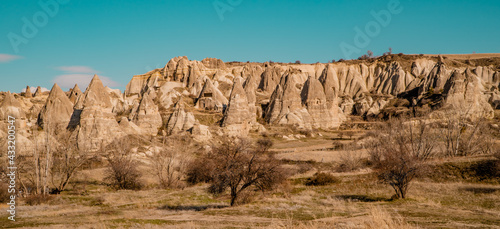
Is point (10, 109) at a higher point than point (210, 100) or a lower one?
lower

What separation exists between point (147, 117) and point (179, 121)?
6285mm

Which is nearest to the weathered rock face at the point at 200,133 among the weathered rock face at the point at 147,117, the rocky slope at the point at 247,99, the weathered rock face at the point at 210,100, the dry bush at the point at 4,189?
the rocky slope at the point at 247,99

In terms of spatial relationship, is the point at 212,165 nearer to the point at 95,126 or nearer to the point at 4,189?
the point at 4,189

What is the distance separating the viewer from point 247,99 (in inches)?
3307

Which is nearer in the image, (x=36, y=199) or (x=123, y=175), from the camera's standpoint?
(x=36, y=199)

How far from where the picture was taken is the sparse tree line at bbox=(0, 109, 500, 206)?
22.0 meters

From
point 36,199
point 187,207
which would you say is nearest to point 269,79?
point 187,207

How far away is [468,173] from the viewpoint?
31625 mm

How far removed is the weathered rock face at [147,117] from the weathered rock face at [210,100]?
17181mm

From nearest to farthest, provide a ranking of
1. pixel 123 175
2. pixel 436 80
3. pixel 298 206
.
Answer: pixel 298 206 < pixel 123 175 < pixel 436 80

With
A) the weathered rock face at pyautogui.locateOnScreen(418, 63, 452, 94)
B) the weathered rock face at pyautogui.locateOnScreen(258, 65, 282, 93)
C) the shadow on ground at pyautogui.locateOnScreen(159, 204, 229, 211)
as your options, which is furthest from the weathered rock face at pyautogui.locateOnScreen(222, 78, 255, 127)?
the weathered rock face at pyautogui.locateOnScreen(418, 63, 452, 94)

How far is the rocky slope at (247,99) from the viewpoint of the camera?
59.1m

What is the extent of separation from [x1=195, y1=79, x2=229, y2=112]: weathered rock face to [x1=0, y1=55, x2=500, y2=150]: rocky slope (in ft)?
0.87

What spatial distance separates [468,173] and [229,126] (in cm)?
4519
